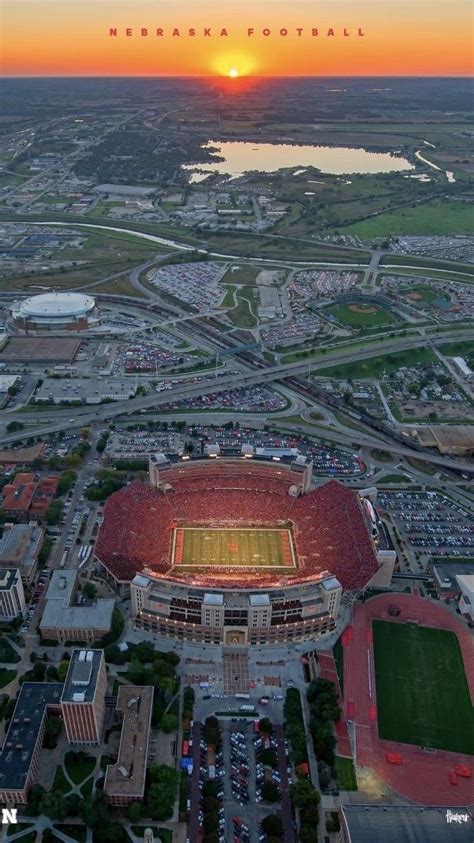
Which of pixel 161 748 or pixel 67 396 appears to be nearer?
pixel 161 748

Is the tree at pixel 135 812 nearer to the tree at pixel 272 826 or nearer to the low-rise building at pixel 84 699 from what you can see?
the low-rise building at pixel 84 699

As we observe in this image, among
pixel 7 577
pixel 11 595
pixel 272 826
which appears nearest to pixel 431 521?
pixel 272 826

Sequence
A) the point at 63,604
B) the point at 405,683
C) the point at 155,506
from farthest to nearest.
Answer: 1. the point at 155,506
2. the point at 63,604
3. the point at 405,683

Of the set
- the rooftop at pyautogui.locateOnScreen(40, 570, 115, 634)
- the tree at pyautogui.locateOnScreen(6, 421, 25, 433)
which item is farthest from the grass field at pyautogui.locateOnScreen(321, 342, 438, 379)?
the rooftop at pyautogui.locateOnScreen(40, 570, 115, 634)

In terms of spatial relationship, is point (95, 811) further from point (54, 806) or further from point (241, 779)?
point (241, 779)

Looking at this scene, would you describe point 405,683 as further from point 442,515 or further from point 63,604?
point 63,604

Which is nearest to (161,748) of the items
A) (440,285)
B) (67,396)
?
(67,396)

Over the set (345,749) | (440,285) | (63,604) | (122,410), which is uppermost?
(440,285)

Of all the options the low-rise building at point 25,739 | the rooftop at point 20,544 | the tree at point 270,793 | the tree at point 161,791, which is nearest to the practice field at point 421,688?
the tree at point 270,793
